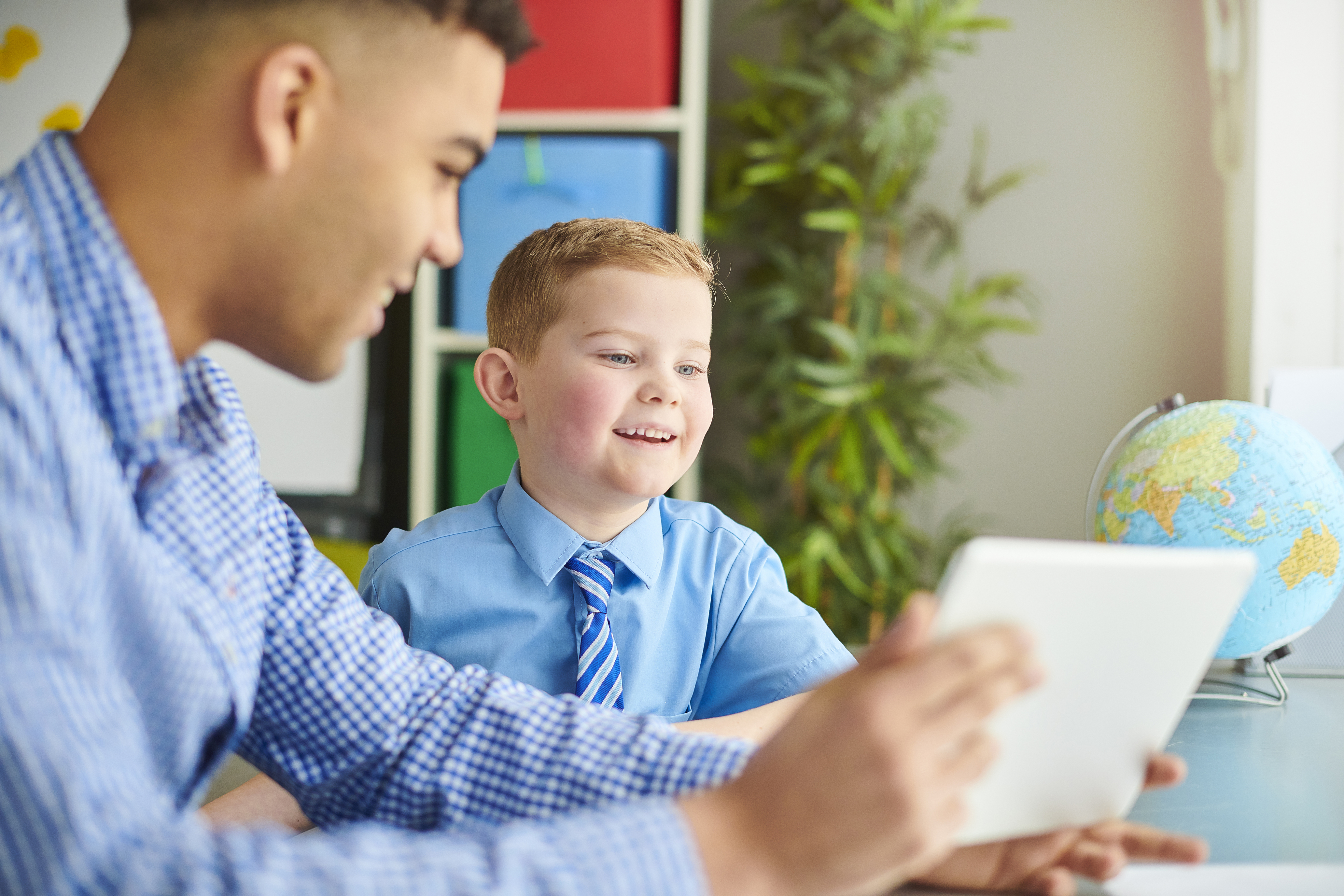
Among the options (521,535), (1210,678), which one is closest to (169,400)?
(521,535)

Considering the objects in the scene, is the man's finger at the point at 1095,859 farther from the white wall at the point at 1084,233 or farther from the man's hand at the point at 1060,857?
the white wall at the point at 1084,233

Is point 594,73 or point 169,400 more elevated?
point 594,73

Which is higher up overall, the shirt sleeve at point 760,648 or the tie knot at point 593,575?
the tie knot at point 593,575

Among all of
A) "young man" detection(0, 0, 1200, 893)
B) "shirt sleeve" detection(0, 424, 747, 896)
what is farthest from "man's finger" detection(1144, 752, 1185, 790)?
"shirt sleeve" detection(0, 424, 747, 896)

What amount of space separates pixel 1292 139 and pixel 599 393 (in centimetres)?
153

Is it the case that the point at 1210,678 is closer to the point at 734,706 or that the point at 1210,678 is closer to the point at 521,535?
the point at 734,706

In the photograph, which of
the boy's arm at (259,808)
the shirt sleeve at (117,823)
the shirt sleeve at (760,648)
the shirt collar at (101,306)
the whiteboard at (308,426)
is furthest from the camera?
the whiteboard at (308,426)

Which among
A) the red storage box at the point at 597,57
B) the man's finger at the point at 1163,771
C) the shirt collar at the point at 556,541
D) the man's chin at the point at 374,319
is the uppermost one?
the red storage box at the point at 597,57

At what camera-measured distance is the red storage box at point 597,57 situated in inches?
84.6

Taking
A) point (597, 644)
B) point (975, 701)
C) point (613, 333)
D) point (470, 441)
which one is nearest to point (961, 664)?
point (975, 701)

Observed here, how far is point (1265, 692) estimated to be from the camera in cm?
113

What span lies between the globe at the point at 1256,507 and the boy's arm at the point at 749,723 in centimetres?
48

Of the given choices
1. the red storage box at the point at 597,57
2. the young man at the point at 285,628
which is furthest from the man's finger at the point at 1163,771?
the red storage box at the point at 597,57

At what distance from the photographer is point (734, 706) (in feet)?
3.16
